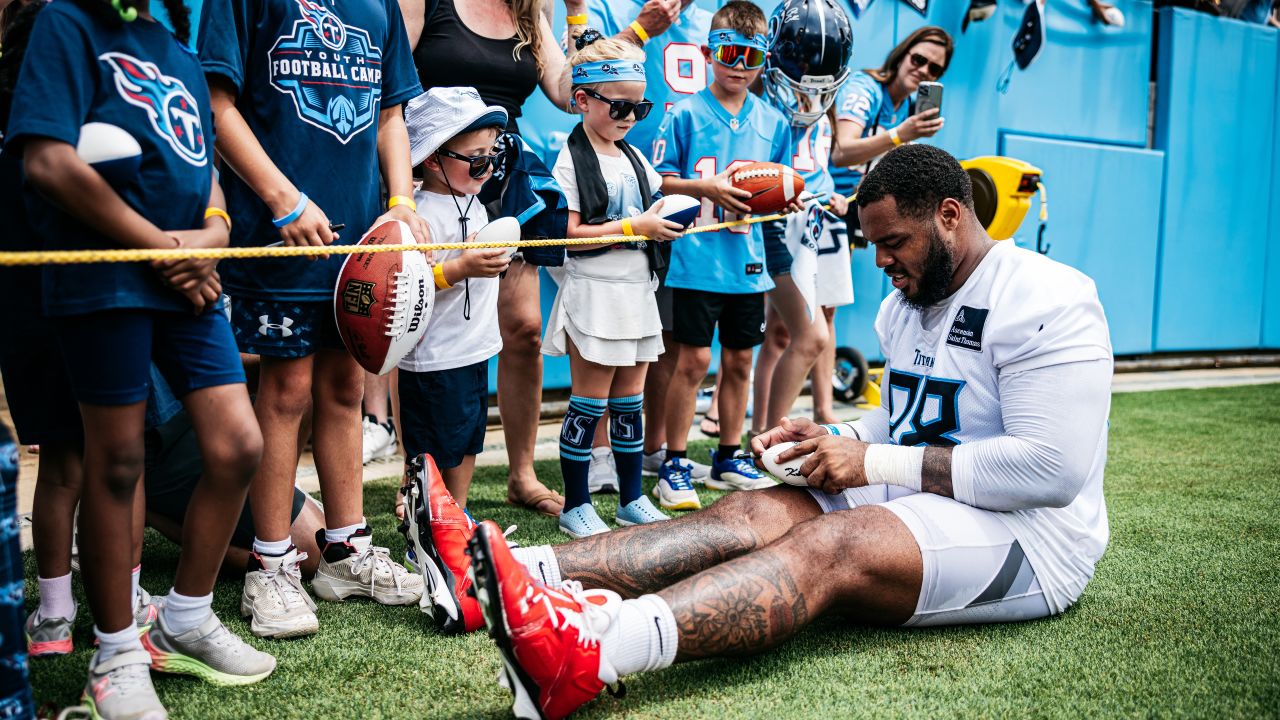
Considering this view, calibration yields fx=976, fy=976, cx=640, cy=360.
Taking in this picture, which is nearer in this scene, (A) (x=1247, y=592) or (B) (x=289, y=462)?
(B) (x=289, y=462)

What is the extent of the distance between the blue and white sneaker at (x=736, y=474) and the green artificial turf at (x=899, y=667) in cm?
145

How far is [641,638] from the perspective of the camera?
6.34 feet

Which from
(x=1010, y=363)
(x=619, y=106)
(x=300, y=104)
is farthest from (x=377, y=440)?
(x=1010, y=363)

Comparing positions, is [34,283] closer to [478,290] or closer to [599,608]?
[478,290]

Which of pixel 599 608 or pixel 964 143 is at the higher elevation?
pixel 964 143

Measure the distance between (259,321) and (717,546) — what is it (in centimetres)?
129

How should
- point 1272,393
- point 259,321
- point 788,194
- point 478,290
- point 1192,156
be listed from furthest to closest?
point 1192,156 → point 1272,393 → point 788,194 → point 478,290 → point 259,321

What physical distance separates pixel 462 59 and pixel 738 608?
2.22m

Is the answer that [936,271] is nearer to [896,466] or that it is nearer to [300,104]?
[896,466]

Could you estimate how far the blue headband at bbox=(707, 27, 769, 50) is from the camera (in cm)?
397

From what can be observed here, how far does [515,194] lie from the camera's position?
3219 mm

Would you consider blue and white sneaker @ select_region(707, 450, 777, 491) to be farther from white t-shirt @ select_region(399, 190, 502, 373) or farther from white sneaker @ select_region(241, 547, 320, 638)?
white sneaker @ select_region(241, 547, 320, 638)

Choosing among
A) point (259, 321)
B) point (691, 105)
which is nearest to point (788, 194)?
point (691, 105)

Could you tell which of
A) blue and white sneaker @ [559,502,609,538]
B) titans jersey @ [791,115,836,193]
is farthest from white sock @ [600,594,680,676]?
titans jersey @ [791,115,836,193]
